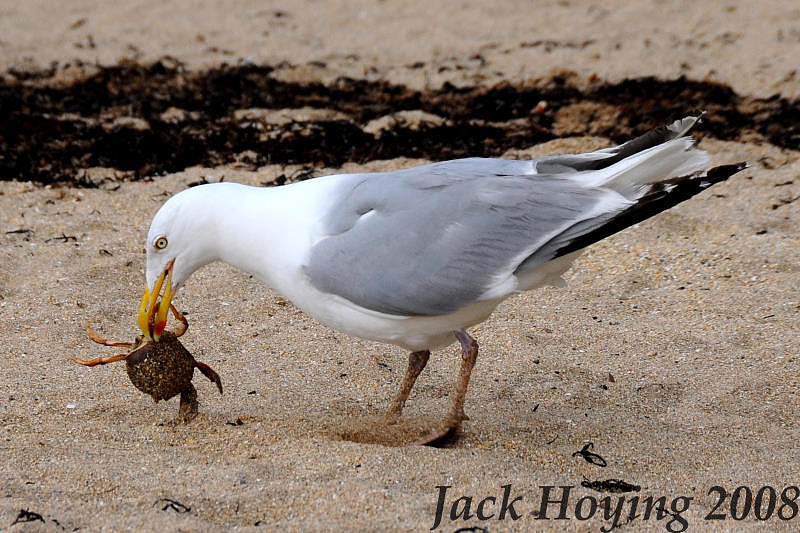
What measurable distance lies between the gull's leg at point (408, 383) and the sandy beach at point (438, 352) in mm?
86

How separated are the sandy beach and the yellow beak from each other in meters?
0.36

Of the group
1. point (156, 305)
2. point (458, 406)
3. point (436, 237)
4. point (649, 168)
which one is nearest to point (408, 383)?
point (458, 406)

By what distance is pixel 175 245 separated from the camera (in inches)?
126

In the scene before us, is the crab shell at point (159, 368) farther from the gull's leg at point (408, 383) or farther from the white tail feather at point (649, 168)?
the white tail feather at point (649, 168)

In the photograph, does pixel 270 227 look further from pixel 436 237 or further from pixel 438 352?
pixel 438 352

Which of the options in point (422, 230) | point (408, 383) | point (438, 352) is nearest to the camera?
point (422, 230)

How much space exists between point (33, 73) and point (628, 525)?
234 inches

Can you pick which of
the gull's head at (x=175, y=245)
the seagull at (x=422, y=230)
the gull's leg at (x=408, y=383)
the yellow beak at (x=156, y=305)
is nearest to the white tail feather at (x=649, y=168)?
the seagull at (x=422, y=230)

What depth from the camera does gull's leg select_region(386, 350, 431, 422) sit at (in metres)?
3.54

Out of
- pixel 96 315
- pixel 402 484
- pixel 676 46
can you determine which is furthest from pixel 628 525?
pixel 676 46

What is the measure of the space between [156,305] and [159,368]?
0.66ft

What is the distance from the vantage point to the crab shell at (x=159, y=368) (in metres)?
3.34

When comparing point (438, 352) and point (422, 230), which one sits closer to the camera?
point (422, 230)

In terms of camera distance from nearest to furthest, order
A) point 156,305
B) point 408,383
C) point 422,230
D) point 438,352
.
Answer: point 422,230, point 156,305, point 408,383, point 438,352
